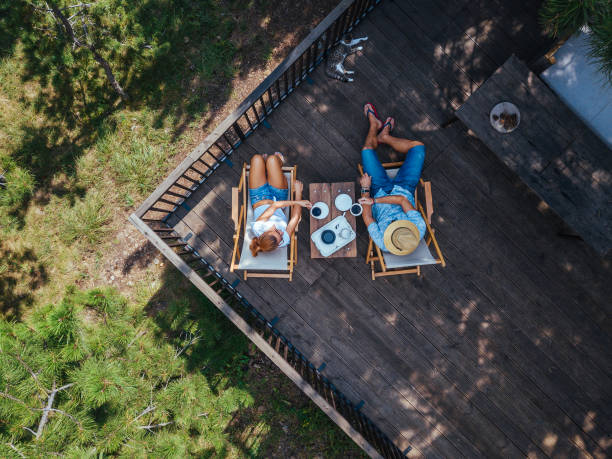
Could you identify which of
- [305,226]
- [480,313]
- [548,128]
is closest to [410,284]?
[480,313]

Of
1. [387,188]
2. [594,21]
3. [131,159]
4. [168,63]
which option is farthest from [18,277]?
[594,21]

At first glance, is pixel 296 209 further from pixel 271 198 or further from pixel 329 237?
pixel 329 237

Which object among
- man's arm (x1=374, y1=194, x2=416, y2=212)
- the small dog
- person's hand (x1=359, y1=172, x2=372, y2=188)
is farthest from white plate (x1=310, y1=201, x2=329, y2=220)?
the small dog

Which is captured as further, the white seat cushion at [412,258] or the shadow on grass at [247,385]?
the shadow on grass at [247,385]

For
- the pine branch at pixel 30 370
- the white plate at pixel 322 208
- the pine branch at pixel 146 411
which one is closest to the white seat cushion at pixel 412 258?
the white plate at pixel 322 208

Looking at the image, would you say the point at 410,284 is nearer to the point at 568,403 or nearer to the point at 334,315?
the point at 334,315

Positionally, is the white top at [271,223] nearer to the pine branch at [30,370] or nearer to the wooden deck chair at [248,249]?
the wooden deck chair at [248,249]
